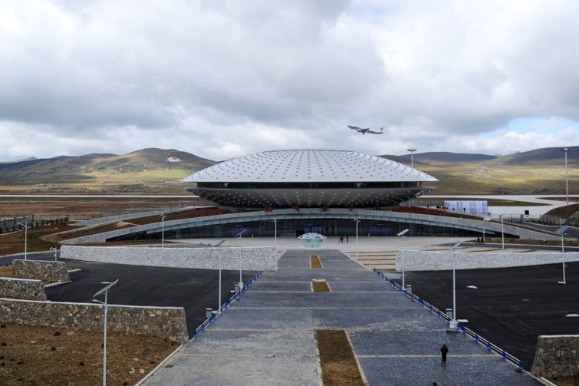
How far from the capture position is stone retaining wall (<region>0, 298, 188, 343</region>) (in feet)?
84.6

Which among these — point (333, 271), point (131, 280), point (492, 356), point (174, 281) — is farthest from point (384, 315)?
point (131, 280)

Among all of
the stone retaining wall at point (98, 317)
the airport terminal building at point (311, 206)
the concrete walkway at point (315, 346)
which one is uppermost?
the airport terminal building at point (311, 206)

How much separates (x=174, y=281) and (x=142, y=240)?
33443 millimetres

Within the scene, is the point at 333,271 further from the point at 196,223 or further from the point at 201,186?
the point at 201,186

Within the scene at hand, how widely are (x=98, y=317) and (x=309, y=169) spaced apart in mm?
59626

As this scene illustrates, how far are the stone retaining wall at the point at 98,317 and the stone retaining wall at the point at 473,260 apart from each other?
96.7 feet

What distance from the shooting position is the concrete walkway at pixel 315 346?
818 inches

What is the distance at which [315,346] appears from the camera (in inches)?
989

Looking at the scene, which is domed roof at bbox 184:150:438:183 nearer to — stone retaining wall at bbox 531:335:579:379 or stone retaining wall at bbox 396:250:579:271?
stone retaining wall at bbox 396:250:579:271

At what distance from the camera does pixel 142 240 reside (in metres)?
75.4

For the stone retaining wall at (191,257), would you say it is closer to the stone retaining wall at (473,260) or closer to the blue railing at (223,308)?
the blue railing at (223,308)

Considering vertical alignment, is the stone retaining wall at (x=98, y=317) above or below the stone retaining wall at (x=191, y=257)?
below

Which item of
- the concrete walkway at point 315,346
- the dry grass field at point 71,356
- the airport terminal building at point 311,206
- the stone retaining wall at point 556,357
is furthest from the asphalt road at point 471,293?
the airport terminal building at point 311,206

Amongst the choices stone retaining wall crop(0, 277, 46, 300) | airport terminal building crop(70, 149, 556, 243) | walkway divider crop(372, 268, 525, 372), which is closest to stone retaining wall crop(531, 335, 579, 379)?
walkway divider crop(372, 268, 525, 372)
